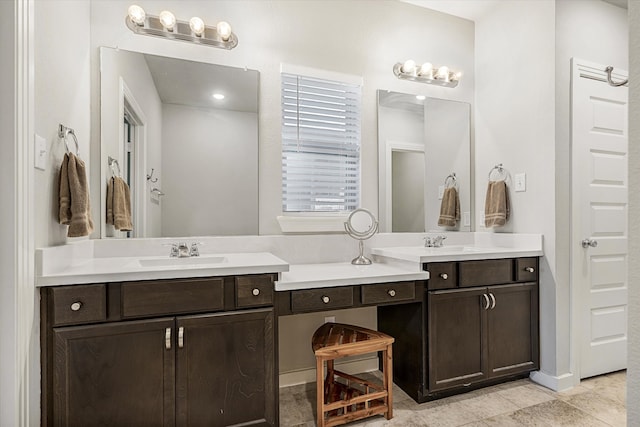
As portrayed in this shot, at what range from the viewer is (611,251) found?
7.97 ft

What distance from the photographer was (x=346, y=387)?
6.75 ft

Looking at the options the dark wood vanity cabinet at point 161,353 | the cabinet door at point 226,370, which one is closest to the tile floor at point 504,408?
the cabinet door at point 226,370

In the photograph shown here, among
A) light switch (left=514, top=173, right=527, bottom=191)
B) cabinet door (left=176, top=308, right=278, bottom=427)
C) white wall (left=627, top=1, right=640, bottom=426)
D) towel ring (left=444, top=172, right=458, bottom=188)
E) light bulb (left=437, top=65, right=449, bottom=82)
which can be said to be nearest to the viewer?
white wall (left=627, top=1, right=640, bottom=426)

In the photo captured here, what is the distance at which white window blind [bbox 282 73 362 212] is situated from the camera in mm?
2363

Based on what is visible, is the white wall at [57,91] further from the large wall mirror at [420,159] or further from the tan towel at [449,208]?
the tan towel at [449,208]

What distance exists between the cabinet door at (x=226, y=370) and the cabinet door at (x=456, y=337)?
97cm

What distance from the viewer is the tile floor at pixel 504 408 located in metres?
1.89

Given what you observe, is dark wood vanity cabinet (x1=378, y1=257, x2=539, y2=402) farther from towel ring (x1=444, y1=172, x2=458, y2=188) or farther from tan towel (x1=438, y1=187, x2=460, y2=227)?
towel ring (x1=444, y1=172, x2=458, y2=188)

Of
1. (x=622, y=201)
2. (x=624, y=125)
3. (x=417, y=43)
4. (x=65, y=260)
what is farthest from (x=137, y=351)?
(x=624, y=125)

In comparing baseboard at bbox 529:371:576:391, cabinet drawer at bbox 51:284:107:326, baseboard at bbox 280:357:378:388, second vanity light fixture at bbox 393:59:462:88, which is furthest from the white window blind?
baseboard at bbox 529:371:576:391

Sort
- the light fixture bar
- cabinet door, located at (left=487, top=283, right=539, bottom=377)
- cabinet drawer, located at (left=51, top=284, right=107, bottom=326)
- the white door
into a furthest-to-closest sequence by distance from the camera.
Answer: the white door < cabinet door, located at (left=487, top=283, right=539, bottom=377) < the light fixture bar < cabinet drawer, located at (left=51, top=284, right=107, bottom=326)

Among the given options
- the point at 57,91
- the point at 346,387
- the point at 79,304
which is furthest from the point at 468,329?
the point at 57,91

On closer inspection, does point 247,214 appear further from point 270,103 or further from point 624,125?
point 624,125

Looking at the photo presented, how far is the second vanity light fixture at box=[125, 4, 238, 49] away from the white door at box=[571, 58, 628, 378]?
2.27 metres
